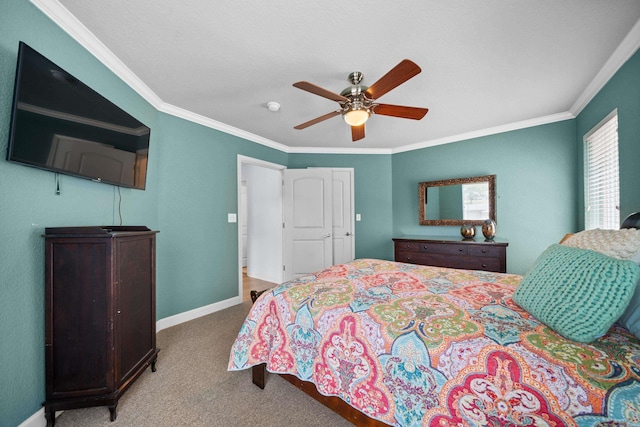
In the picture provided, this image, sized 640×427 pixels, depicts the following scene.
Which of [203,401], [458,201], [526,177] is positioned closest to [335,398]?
Result: [203,401]

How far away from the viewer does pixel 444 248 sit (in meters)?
3.20

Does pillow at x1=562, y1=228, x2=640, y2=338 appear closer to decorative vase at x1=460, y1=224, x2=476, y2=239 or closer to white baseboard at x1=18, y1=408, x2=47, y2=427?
decorative vase at x1=460, y1=224, x2=476, y2=239

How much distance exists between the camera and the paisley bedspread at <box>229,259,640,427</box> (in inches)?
30.1

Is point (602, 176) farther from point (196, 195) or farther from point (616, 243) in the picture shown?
point (196, 195)

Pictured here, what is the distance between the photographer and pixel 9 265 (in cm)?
118

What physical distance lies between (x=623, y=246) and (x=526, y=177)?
2.47 metres

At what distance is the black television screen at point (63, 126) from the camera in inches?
46.1

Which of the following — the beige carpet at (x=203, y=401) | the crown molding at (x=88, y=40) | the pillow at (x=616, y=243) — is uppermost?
the crown molding at (x=88, y=40)

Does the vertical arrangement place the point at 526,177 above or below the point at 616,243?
above

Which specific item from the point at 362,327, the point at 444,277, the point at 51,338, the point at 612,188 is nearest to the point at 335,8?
the point at 362,327

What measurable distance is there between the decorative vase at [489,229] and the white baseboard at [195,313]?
3.40 m

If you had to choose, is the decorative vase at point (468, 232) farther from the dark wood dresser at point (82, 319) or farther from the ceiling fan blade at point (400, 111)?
the dark wood dresser at point (82, 319)

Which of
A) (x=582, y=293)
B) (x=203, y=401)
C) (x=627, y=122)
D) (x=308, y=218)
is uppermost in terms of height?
(x=627, y=122)

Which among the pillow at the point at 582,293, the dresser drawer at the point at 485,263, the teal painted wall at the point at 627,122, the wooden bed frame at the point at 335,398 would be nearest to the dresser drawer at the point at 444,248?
the dresser drawer at the point at 485,263
